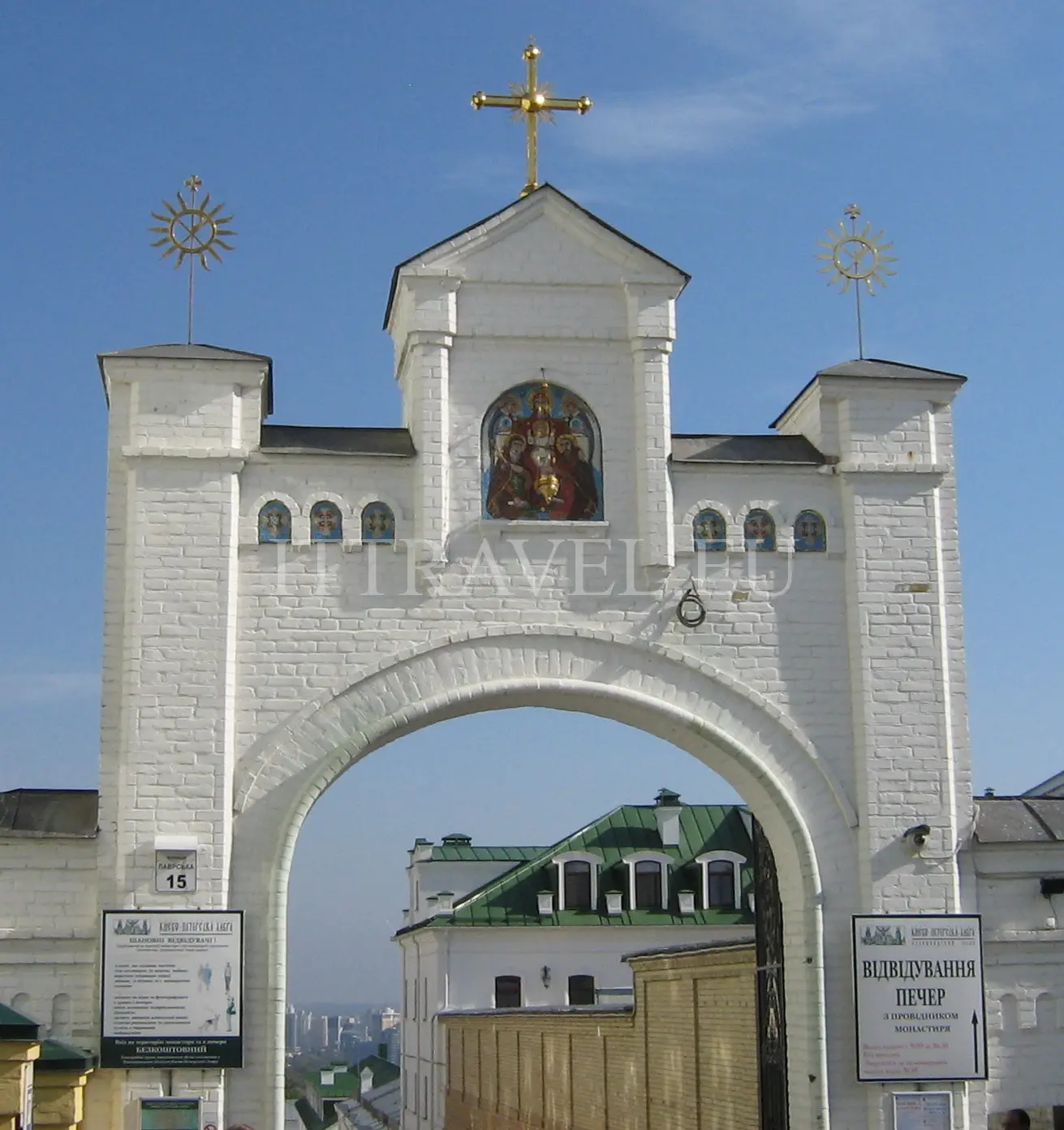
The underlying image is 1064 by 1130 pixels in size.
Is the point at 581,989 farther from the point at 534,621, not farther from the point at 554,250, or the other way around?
the point at 554,250

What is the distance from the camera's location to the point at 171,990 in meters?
15.7

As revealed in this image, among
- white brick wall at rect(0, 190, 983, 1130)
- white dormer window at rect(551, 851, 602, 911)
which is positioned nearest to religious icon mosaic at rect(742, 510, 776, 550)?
white brick wall at rect(0, 190, 983, 1130)

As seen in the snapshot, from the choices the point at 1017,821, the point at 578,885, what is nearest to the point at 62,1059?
the point at 1017,821

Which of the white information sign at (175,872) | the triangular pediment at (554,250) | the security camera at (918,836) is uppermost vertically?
the triangular pediment at (554,250)

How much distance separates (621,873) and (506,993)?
3.19 metres

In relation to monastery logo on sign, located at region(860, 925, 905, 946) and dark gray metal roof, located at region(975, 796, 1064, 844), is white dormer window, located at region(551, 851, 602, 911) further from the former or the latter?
monastery logo on sign, located at region(860, 925, 905, 946)

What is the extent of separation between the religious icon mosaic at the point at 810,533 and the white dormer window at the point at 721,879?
739 inches

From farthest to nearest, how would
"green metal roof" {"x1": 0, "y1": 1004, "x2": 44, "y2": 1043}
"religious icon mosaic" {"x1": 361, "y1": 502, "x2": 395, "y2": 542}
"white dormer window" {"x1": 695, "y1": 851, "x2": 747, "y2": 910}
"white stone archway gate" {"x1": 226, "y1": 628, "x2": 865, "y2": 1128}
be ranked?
"white dormer window" {"x1": 695, "y1": 851, "x2": 747, "y2": 910} < "religious icon mosaic" {"x1": 361, "y1": 502, "x2": 395, "y2": 542} < "white stone archway gate" {"x1": 226, "y1": 628, "x2": 865, "y2": 1128} < "green metal roof" {"x1": 0, "y1": 1004, "x2": 44, "y2": 1043}

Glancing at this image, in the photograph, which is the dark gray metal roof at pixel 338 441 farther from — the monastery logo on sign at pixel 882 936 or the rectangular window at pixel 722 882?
the rectangular window at pixel 722 882

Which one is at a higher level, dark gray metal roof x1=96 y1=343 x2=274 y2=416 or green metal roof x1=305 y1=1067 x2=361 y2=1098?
dark gray metal roof x1=96 y1=343 x2=274 y2=416

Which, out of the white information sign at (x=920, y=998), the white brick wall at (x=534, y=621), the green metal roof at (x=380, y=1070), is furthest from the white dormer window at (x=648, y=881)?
the green metal roof at (x=380, y=1070)

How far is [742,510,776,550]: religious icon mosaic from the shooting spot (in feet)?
57.3

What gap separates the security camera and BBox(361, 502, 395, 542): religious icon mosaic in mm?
5389

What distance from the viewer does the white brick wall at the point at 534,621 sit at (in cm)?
1625
